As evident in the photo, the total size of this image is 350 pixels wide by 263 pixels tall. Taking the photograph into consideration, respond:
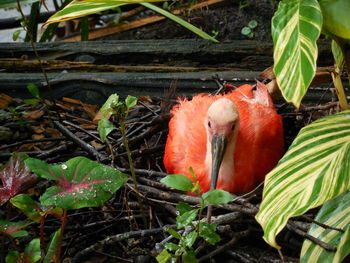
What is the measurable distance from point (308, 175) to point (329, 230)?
25 cm

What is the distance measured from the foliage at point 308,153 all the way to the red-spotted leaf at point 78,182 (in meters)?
0.51

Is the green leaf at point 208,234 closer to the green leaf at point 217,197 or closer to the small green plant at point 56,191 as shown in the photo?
the green leaf at point 217,197

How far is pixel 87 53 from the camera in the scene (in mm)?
3248

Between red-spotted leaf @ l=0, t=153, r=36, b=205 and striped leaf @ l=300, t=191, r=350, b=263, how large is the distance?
90cm

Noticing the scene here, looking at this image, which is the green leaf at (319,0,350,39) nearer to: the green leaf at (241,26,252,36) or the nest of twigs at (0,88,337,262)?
the nest of twigs at (0,88,337,262)

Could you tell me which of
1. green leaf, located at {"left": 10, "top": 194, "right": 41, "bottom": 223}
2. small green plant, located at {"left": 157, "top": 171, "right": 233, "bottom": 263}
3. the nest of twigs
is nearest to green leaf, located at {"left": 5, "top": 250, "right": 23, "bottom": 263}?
green leaf, located at {"left": 10, "top": 194, "right": 41, "bottom": 223}

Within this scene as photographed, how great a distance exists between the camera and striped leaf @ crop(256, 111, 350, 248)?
1200mm

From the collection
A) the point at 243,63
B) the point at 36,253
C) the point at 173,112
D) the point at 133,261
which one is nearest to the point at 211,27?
the point at 243,63

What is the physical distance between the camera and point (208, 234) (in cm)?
149

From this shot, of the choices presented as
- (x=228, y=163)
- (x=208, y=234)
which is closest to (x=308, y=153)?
(x=208, y=234)

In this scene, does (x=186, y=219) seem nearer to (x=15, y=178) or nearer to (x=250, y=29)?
(x=15, y=178)

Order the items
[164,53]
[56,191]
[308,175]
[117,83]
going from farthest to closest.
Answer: [164,53] → [117,83] → [56,191] → [308,175]

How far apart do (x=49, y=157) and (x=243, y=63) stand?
1.40 metres

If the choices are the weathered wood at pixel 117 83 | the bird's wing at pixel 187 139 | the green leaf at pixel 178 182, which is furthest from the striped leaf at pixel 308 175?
the weathered wood at pixel 117 83
